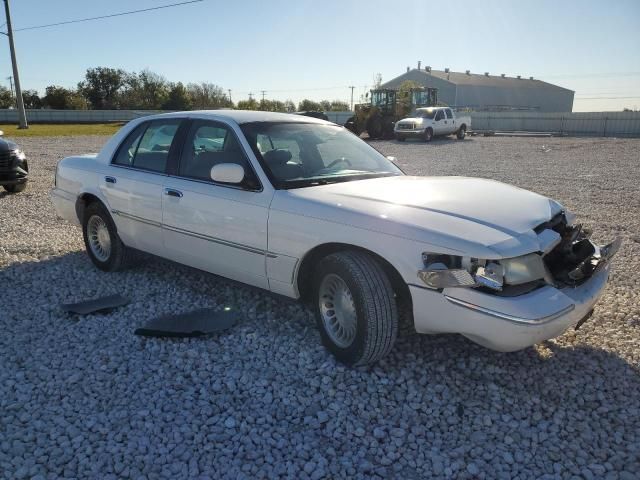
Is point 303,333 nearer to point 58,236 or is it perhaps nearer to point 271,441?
point 271,441

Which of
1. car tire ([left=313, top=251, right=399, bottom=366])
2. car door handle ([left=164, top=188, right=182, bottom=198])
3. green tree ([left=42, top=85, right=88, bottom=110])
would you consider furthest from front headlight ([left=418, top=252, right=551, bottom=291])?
green tree ([left=42, top=85, right=88, bottom=110])

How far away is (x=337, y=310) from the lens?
3529 millimetres

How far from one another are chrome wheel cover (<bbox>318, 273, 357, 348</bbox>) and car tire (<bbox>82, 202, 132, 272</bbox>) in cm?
257

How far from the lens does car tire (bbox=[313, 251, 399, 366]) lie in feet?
10.5

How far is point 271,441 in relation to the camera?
9.00 ft

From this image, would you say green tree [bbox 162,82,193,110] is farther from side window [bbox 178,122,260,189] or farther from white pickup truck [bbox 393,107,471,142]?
side window [bbox 178,122,260,189]

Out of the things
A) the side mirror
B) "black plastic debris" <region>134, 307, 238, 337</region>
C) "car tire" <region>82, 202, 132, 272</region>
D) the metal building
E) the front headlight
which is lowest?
"black plastic debris" <region>134, 307, 238, 337</region>

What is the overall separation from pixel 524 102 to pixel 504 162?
71996 mm

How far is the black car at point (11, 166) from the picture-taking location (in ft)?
31.2

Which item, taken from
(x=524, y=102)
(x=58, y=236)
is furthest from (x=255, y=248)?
(x=524, y=102)

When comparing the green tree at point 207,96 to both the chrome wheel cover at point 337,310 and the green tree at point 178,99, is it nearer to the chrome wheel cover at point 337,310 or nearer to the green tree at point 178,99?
the green tree at point 178,99

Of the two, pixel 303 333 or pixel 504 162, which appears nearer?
pixel 303 333

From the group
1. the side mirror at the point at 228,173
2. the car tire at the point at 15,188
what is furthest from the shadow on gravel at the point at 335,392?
the car tire at the point at 15,188

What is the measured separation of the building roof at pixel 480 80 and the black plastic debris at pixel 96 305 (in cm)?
7035
